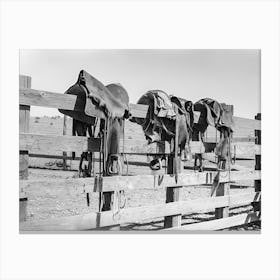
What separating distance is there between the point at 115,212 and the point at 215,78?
156cm

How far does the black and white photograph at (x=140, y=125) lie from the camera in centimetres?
296

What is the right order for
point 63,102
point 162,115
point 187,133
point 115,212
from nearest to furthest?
1. point 63,102
2. point 115,212
3. point 162,115
4. point 187,133

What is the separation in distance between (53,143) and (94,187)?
50 cm

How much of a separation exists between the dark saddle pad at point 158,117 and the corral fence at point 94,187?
0.24ft

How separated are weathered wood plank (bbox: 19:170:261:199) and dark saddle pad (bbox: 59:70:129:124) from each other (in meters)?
0.48

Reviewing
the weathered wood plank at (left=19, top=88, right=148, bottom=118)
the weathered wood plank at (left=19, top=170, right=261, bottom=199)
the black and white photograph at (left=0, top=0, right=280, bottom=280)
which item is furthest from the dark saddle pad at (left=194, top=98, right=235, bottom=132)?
the weathered wood plank at (left=19, top=88, right=148, bottom=118)

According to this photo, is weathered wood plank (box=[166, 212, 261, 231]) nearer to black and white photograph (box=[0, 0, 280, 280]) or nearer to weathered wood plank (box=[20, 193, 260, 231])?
black and white photograph (box=[0, 0, 280, 280])

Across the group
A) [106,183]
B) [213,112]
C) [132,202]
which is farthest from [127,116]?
[132,202]

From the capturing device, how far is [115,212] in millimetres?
3236

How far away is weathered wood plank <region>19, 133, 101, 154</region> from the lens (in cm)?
277
